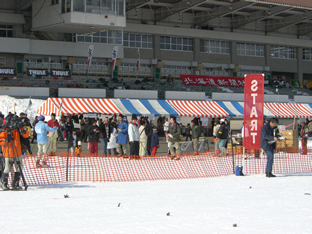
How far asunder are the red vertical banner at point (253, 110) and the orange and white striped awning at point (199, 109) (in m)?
17.0

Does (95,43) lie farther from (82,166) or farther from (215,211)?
(215,211)

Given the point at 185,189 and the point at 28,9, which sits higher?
the point at 28,9

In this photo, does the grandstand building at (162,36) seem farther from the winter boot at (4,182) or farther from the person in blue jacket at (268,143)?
the winter boot at (4,182)

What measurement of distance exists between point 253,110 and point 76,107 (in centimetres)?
1599

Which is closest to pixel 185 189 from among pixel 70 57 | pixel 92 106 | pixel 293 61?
pixel 92 106

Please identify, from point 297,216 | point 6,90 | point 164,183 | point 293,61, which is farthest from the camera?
point 293,61

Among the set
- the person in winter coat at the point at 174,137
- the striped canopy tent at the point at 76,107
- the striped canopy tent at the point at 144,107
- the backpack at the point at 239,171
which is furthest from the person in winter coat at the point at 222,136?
the striped canopy tent at the point at 144,107

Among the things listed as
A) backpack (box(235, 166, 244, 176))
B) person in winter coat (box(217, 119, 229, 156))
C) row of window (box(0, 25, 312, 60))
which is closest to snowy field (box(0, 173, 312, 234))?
backpack (box(235, 166, 244, 176))

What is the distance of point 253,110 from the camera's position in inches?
480

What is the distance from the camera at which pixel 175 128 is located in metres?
15.7

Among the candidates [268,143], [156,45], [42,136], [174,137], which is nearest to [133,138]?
[174,137]

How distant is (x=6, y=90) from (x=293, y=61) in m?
41.8

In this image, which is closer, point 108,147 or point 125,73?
point 108,147

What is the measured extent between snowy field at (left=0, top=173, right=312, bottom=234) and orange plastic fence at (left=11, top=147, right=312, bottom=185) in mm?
1157
